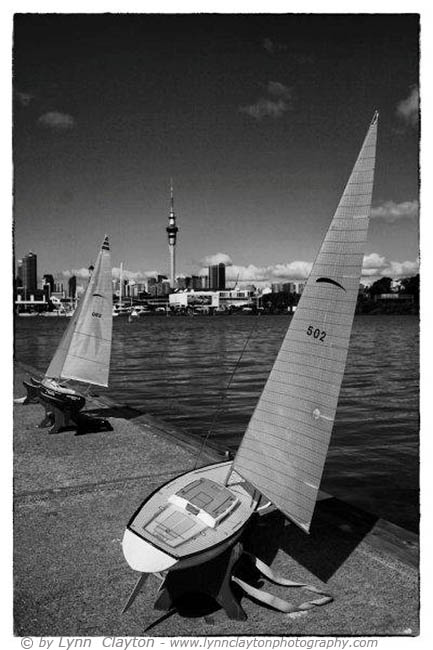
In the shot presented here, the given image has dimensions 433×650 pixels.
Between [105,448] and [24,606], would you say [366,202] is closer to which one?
[24,606]

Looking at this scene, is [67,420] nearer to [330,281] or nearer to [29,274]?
[29,274]

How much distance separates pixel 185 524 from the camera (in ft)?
15.2

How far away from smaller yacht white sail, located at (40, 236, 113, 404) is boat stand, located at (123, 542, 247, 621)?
24.5ft

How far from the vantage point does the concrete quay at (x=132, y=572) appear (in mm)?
4496

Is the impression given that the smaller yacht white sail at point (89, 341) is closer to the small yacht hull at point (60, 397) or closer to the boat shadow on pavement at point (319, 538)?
the small yacht hull at point (60, 397)

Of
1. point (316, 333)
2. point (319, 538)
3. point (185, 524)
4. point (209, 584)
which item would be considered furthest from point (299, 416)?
point (319, 538)

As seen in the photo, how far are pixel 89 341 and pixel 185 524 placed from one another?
308 inches

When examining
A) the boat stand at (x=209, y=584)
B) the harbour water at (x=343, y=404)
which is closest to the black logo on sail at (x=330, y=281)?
the harbour water at (x=343, y=404)

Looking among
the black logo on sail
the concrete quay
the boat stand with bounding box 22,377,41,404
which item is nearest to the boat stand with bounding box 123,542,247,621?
the concrete quay

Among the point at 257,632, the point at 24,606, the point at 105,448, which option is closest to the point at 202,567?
the point at 257,632

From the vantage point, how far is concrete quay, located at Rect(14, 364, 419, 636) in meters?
4.50

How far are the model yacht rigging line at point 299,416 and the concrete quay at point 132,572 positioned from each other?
0.50 metres

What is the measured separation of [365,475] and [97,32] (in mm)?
8973
